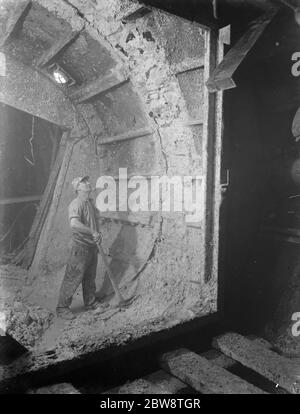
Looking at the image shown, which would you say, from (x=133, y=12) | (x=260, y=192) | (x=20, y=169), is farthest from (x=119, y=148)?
(x=20, y=169)

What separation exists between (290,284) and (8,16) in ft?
13.9

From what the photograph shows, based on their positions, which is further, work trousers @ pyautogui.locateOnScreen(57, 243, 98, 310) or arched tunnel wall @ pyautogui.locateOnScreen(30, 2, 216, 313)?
work trousers @ pyautogui.locateOnScreen(57, 243, 98, 310)

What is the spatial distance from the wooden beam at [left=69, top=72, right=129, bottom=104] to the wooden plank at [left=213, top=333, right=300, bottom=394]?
2899 mm

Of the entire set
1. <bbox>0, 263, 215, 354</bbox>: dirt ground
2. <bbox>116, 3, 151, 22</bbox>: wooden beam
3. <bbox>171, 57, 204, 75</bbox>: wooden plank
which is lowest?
<bbox>0, 263, 215, 354</bbox>: dirt ground

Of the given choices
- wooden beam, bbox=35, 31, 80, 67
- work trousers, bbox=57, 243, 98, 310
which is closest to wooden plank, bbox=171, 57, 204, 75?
wooden beam, bbox=35, 31, 80, 67

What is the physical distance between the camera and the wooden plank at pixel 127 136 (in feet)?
13.7

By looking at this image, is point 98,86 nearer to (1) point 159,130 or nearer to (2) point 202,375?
(1) point 159,130

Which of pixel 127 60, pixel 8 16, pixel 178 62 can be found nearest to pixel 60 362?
pixel 178 62

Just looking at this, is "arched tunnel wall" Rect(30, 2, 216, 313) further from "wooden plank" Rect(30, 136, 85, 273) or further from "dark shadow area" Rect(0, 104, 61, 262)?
"dark shadow area" Rect(0, 104, 61, 262)

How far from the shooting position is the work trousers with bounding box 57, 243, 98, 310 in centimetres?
478

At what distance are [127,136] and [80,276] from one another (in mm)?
1991

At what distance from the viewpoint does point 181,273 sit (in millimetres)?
3516

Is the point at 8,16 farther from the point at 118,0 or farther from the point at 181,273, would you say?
the point at 181,273

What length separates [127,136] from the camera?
4594mm
